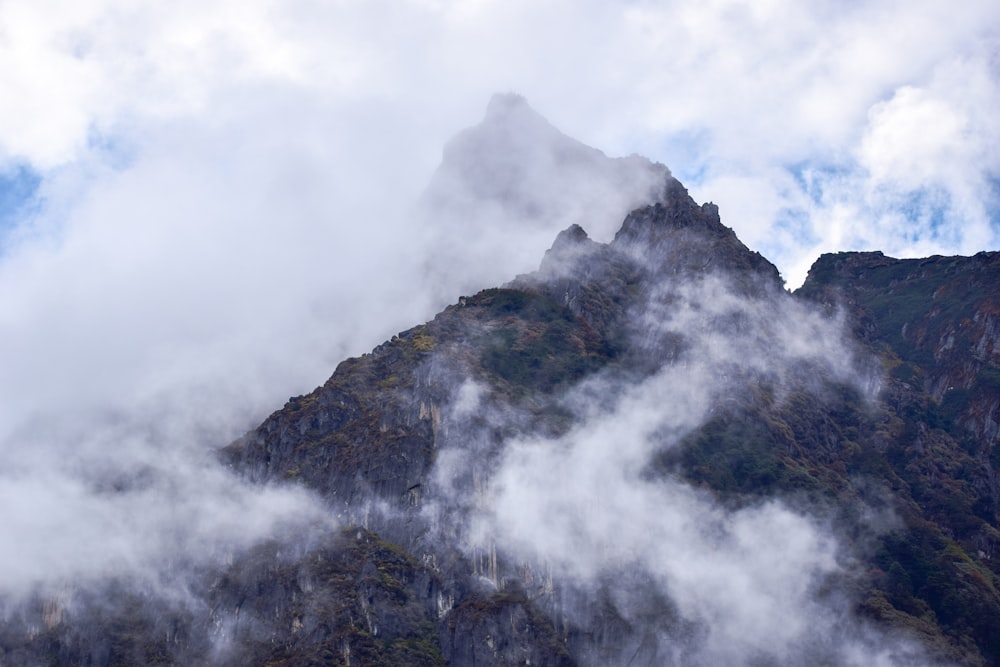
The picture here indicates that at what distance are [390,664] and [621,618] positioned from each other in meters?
35.3

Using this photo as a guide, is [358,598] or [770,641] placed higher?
[358,598]

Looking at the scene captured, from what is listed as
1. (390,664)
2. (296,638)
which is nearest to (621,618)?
(390,664)

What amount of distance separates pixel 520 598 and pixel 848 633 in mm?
49529

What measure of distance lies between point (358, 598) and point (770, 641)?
61915mm

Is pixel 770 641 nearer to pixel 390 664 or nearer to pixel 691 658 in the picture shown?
pixel 691 658

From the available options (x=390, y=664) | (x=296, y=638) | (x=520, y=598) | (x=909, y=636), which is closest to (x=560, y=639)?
(x=520, y=598)

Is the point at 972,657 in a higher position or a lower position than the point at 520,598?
lower

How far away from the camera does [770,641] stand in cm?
19850

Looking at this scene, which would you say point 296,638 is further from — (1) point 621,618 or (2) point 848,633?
(2) point 848,633

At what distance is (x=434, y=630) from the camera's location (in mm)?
198125

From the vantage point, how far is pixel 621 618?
653 ft

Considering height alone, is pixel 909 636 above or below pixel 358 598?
below

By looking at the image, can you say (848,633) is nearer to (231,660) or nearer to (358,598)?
(358,598)

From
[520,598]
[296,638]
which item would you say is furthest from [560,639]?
[296,638]
